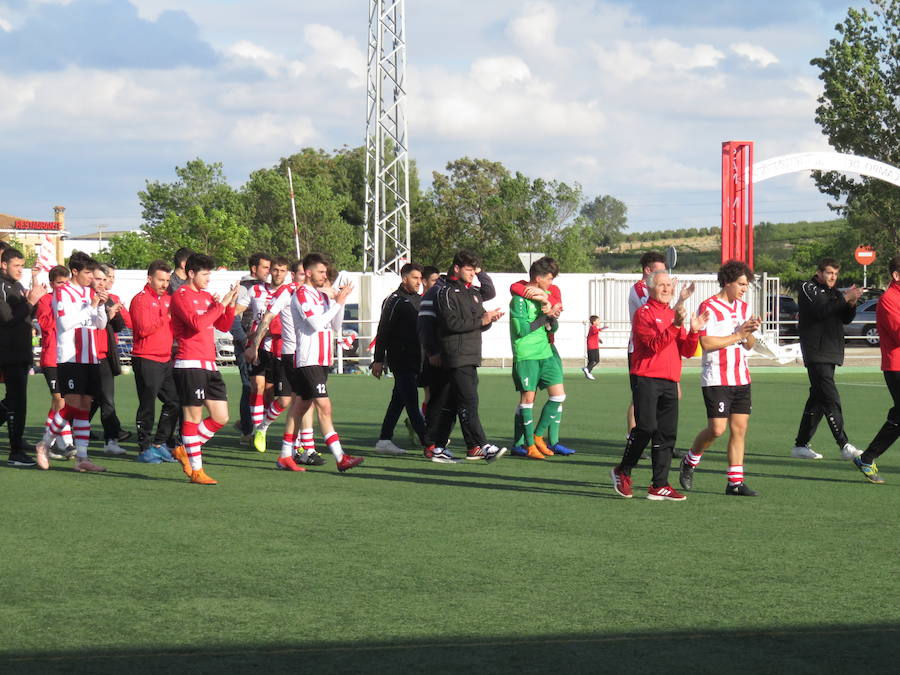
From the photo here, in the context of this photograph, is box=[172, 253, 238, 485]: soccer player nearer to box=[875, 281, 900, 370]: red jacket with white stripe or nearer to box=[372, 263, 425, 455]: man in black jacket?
box=[372, 263, 425, 455]: man in black jacket

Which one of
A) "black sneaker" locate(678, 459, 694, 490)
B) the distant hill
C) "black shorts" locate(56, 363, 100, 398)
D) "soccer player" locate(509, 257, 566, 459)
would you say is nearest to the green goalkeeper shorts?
A: "soccer player" locate(509, 257, 566, 459)

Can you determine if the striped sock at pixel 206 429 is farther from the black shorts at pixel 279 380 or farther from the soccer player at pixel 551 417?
the soccer player at pixel 551 417

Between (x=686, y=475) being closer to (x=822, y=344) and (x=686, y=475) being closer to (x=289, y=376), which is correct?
(x=822, y=344)

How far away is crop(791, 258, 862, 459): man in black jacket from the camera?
11406mm

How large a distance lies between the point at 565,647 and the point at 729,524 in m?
3.20

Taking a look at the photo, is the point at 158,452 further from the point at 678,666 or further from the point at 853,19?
the point at 853,19

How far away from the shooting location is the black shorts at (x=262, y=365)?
12320mm

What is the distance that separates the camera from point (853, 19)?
43.3 m

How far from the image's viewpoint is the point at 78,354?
1058cm

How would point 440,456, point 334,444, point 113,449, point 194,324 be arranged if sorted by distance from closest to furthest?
1. point 194,324
2. point 334,444
3. point 440,456
4. point 113,449

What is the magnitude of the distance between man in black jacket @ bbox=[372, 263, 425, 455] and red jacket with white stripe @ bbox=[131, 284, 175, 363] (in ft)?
6.87

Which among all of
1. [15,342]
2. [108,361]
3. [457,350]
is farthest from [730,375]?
[15,342]

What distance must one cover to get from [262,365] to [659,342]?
201 inches

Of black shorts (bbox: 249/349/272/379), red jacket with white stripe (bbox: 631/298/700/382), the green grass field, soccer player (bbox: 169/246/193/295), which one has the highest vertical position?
soccer player (bbox: 169/246/193/295)
